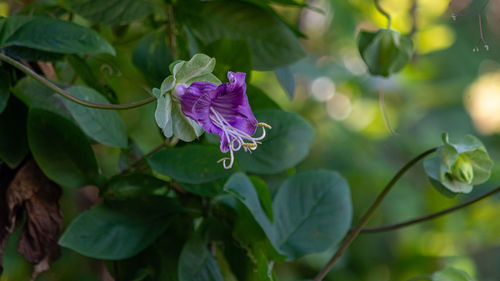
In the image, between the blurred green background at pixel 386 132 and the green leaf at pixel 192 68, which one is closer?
the green leaf at pixel 192 68

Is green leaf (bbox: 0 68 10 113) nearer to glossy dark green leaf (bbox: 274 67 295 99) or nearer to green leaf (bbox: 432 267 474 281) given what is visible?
glossy dark green leaf (bbox: 274 67 295 99)

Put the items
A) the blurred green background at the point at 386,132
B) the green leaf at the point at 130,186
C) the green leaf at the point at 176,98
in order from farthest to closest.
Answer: the blurred green background at the point at 386,132, the green leaf at the point at 130,186, the green leaf at the point at 176,98

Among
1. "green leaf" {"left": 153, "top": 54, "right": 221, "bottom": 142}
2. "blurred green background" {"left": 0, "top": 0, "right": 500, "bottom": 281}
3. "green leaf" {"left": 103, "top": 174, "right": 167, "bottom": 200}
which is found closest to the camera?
"green leaf" {"left": 153, "top": 54, "right": 221, "bottom": 142}

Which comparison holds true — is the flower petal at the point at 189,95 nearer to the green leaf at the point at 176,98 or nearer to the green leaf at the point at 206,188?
the green leaf at the point at 176,98

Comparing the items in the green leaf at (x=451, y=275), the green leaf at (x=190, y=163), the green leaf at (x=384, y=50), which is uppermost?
the green leaf at (x=384, y=50)

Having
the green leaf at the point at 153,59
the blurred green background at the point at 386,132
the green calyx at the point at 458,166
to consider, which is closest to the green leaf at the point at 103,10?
the green leaf at the point at 153,59

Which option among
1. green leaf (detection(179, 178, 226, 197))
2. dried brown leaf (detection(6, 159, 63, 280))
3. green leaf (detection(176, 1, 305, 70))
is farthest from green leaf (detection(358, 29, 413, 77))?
dried brown leaf (detection(6, 159, 63, 280))
